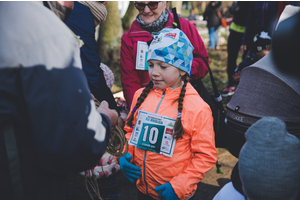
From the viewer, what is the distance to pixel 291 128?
1.21 metres

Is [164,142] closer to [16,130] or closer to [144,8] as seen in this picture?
[16,130]

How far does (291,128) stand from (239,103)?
334 mm

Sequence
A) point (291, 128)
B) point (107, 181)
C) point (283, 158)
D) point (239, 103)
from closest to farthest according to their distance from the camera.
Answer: point (283, 158), point (291, 128), point (239, 103), point (107, 181)

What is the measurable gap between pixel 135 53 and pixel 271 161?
1.93m

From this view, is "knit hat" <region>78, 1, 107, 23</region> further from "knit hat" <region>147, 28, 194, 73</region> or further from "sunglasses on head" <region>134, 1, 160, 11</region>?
"knit hat" <region>147, 28, 194, 73</region>

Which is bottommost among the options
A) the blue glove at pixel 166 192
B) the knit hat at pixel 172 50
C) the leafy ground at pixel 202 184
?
the leafy ground at pixel 202 184

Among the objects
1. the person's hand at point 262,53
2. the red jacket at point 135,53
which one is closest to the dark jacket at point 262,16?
the person's hand at point 262,53

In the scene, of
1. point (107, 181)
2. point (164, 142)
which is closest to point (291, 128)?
point (164, 142)

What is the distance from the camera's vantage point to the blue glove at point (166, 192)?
171 cm

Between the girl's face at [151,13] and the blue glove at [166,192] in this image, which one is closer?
the blue glove at [166,192]

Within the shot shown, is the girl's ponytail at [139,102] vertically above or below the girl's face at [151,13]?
below

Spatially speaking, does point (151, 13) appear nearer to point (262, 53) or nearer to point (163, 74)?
point (163, 74)

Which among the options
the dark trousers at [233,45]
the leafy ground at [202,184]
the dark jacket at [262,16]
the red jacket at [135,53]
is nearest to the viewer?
the red jacket at [135,53]

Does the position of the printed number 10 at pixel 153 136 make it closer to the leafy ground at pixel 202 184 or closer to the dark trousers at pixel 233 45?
the leafy ground at pixel 202 184
